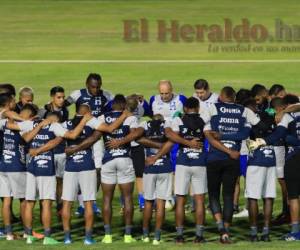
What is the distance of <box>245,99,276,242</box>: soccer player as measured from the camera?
1733 cm

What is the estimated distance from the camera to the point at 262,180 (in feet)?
57.2

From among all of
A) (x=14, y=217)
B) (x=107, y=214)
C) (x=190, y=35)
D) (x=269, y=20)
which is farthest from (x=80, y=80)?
(x=107, y=214)

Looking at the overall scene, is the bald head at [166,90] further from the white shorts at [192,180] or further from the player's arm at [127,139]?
the white shorts at [192,180]

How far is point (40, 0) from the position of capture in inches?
2116

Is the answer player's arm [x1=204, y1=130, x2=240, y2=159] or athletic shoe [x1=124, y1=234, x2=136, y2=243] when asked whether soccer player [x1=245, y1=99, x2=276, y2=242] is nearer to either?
player's arm [x1=204, y1=130, x2=240, y2=159]

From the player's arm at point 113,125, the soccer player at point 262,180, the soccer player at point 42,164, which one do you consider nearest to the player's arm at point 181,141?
the player's arm at point 113,125

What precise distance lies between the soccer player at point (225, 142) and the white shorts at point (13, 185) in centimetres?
304

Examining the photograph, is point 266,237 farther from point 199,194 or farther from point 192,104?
point 192,104

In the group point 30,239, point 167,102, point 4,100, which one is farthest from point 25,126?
point 167,102

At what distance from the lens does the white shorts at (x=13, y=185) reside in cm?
1795

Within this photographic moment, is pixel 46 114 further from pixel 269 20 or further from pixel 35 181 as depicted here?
pixel 269 20

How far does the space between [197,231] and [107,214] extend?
147 centimetres

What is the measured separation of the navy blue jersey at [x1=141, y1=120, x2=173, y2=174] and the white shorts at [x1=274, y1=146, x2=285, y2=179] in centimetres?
235

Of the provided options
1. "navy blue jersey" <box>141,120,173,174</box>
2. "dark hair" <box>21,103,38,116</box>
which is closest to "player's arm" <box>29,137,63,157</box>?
"dark hair" <box>21,103,38,116</box>
